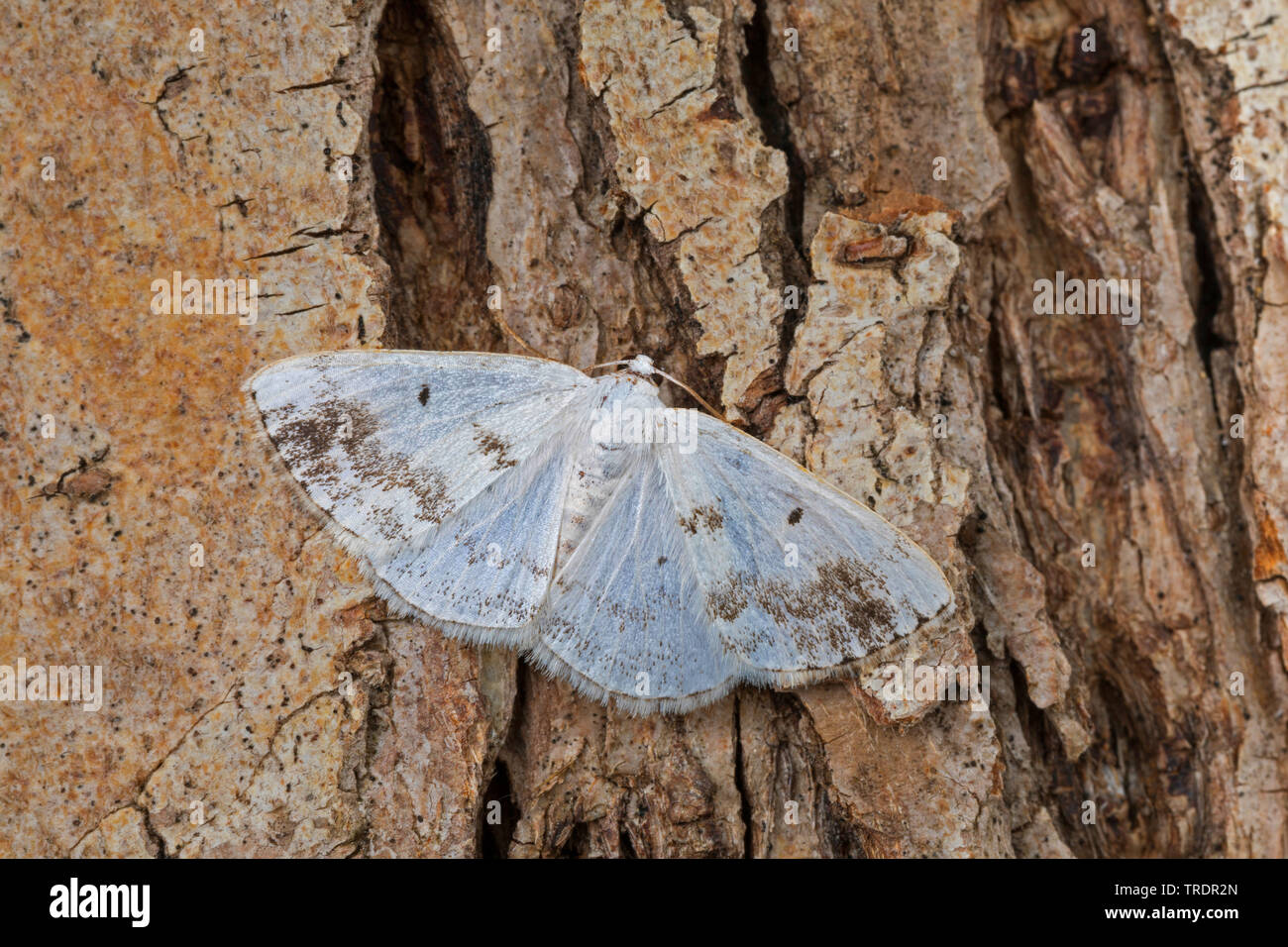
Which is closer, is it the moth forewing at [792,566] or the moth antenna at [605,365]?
the moth forewing at [792,566]

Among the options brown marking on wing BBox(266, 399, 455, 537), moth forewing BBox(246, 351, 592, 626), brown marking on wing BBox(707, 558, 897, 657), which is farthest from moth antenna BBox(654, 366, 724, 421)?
brown marking on wing BBox(266, 399, 455, 537)

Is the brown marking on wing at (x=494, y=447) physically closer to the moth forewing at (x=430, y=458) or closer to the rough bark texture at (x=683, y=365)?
the moth forewing at (x=430, y=458)

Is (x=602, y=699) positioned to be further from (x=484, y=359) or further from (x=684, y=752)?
(x=484, y=359)

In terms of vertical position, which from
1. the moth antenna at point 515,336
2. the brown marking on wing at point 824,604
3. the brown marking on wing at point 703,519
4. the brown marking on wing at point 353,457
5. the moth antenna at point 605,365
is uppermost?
the moth antenna at point 515,336

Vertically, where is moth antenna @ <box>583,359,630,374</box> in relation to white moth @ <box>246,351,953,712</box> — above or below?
above

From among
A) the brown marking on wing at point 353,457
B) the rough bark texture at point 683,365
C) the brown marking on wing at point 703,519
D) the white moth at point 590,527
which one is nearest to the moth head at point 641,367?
the white moth at point 590,527

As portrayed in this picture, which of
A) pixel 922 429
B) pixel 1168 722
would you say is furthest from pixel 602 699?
pixel 1168 722

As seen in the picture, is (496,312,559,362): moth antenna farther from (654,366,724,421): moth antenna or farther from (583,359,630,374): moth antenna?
(654,366,724,421): moth antenna
